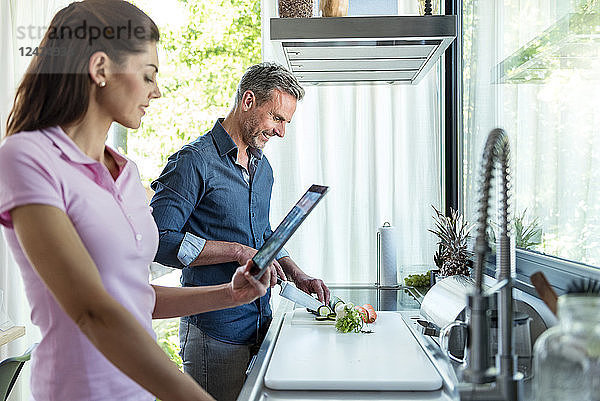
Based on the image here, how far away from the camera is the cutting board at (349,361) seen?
1.18 metres

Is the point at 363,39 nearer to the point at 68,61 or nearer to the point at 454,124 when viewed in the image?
the point at 68,61

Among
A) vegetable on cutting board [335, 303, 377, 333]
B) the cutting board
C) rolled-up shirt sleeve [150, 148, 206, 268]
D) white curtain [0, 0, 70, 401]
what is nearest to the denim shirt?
rolled-up shirt sleeve [150, 148, 206, 268]

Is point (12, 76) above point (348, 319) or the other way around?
above

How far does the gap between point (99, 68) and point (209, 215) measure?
86cm

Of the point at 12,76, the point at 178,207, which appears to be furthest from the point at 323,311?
the point at 12,76

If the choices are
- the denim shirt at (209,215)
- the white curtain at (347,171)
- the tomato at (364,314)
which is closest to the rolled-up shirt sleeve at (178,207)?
the denim shirt at (209,215)

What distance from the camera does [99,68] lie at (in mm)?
962

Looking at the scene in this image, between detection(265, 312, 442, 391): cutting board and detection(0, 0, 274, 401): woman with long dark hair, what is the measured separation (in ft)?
1.04

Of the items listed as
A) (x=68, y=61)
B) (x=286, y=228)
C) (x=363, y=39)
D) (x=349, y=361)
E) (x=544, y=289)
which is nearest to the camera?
(x=544, y=289)

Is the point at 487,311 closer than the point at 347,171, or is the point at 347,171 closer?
the point at 487,311

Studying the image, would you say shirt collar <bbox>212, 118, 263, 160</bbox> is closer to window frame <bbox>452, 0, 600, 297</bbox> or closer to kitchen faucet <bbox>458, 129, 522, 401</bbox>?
window frame <bbox>452, 0, 600, 297</bbox>

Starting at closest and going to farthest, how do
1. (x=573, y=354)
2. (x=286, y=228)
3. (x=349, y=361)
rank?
(x=573, y=354)
(x=286, y=228)
(x=349, y=361)

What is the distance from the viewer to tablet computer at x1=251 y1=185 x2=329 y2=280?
1107 millimetres

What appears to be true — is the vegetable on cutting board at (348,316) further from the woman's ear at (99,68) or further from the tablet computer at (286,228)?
the woman's ear at (99,68)
